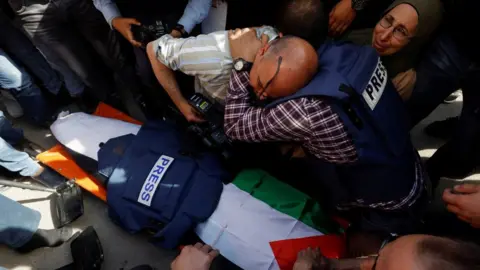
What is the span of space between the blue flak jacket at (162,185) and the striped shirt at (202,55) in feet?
1.39

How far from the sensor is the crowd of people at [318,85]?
139 centimetres

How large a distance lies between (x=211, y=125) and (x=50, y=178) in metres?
1.09

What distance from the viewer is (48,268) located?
2016 millimetres

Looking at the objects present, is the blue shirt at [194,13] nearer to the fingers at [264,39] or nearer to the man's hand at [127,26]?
the man's hand at [127,26]

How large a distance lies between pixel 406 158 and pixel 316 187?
47cm

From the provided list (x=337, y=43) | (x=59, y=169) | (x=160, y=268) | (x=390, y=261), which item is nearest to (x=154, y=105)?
(x=59, y=169)

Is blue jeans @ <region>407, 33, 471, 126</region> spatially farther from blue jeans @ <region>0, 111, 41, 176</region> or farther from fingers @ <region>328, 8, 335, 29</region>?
blue jeans @ <region>0, 111, 41, 176</region>

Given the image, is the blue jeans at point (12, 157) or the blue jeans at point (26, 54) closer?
the blue jeans at point (12, 157)

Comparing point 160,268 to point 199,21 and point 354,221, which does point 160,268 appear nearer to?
point 354,221

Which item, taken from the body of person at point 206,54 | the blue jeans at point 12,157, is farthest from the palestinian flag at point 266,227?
the blue jeans at point 12,157

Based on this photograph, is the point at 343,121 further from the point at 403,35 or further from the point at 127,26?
the point at 127,26

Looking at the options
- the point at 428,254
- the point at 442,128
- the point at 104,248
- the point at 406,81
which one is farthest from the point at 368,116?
the point at 104,248

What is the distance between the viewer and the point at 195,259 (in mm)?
1500

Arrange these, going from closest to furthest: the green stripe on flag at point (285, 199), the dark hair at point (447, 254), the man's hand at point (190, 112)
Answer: the dark hair at point (447, 254) < the green stripe on flag at point (285, 199) < the man's hand at point (190, 112)
